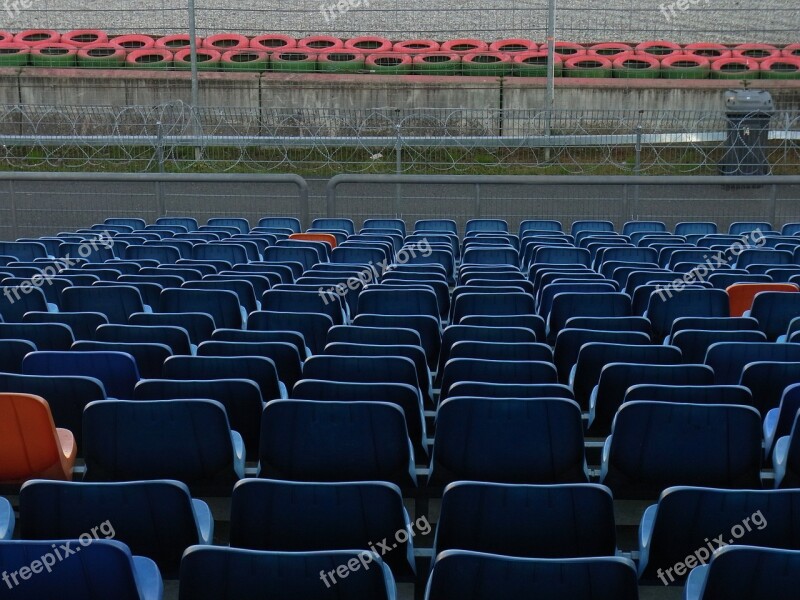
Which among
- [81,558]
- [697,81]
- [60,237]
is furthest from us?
[697,81]

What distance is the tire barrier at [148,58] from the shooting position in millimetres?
22828

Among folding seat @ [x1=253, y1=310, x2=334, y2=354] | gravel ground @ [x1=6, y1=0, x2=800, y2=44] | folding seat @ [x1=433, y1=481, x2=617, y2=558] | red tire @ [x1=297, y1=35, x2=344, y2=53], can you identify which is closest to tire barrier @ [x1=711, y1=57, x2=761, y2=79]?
gravel ground @ [x1=6, y1=0, x2=800, y2=44]

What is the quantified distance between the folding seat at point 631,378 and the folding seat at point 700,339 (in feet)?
2.75

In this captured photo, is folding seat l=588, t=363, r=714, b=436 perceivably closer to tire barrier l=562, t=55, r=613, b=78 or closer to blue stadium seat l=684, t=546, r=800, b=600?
blue stadium seat l=684, t=546, r=800, b=600

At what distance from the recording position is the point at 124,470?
3.83m

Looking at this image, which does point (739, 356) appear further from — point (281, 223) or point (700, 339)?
point (281, 223)

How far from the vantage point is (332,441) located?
3752 millimetres

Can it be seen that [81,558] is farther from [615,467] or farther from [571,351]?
[571,351]

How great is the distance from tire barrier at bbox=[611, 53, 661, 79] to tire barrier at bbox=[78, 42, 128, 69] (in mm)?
12442

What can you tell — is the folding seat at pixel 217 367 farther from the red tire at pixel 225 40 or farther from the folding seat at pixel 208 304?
the red tire at pixel 225 40

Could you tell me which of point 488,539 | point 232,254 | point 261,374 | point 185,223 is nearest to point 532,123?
point 185,223

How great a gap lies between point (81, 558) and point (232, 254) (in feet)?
20.3

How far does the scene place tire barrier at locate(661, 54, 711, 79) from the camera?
22.6 meters

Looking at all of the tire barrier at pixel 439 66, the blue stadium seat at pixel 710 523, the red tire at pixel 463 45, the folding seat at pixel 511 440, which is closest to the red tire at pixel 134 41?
the tire barrier at pixel 439 66
